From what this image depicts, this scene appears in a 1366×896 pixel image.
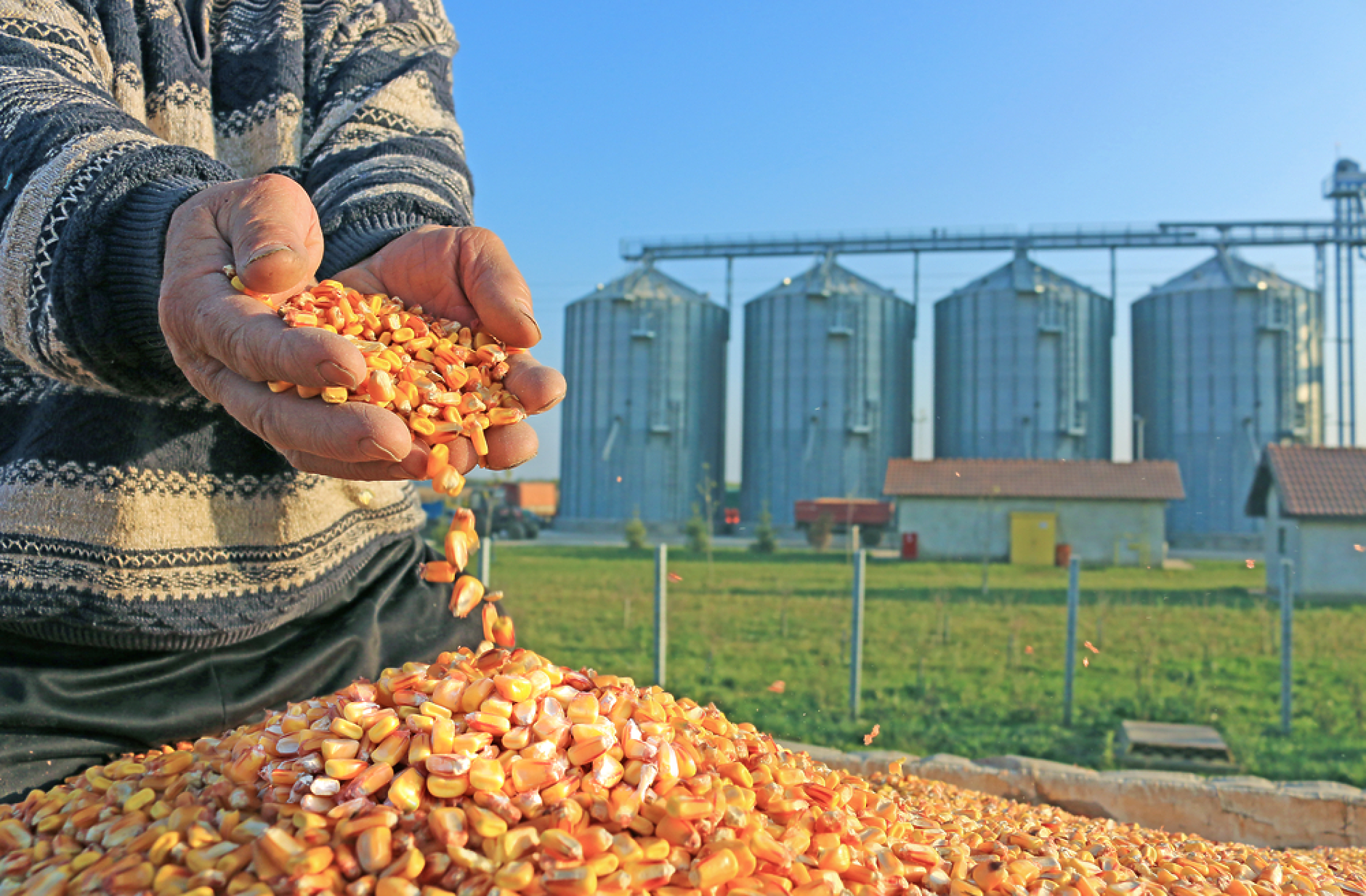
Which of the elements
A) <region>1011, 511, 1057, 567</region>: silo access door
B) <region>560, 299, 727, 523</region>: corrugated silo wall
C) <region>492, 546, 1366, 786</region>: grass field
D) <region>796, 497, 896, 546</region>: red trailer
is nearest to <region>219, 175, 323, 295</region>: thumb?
<region>492, 546, 1366, 786</region>: grass field

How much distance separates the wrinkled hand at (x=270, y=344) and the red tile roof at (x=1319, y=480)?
42.1 feet

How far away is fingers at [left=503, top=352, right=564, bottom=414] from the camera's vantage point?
138 cm

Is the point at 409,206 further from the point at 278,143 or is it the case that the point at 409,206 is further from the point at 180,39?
the point at 180,39

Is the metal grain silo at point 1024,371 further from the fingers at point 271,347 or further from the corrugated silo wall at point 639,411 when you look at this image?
the fingers at point 271,347

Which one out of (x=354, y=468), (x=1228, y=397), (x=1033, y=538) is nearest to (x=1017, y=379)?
(x=1228, y=397)

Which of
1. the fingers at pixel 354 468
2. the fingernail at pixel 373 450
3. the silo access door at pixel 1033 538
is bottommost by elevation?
the silo access door at pixel 1033 538

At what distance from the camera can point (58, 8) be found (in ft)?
5.13

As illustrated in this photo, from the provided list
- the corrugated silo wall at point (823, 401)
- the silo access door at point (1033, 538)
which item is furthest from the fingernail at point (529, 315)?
the corrugated silo wall at point (823, 401)

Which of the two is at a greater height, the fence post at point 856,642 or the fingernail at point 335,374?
the fingernail at point 335,374

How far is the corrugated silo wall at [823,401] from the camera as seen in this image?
915 inches

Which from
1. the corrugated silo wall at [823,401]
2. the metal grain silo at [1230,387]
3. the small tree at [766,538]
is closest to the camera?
the small tree at [766,538]

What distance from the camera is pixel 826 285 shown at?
24375 millimetres

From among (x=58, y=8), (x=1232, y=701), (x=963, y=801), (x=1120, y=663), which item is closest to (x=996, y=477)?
(x=1120, y=663)

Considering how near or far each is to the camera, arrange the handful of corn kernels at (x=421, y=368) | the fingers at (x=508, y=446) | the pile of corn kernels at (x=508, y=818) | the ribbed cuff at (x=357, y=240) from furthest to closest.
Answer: the ribbed cuff at (x=357, y=240)
the fingers at (x=508, y=446)
the handful of corn kernels at (x=421, y=368)
the pile of corn kernels at (x=508, y=818)
